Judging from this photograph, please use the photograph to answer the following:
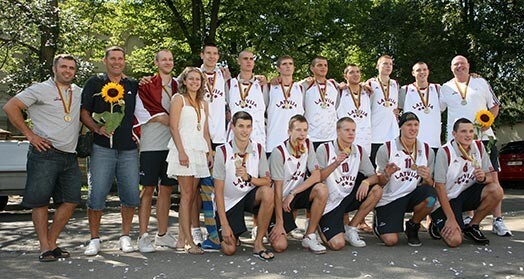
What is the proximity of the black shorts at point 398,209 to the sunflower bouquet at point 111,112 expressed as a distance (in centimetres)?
347

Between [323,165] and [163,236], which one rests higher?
[323,165]

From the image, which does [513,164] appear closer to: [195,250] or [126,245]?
[195,250]

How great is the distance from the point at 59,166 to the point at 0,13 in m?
9.28

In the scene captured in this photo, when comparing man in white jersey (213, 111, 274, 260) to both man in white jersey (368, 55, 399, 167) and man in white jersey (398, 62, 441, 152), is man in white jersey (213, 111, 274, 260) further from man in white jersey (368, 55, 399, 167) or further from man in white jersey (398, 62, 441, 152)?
man in white jersey (398, 62, 441, 152)

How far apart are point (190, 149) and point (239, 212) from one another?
958mm

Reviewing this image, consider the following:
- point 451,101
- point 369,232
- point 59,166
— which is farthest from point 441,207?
point 59,166

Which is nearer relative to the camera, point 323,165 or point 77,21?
point 323,165

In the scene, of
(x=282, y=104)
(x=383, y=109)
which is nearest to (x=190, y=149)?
Result: (x=282, y=104)

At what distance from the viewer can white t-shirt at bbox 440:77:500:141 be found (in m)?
7.87

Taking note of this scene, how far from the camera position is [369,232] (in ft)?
26.3

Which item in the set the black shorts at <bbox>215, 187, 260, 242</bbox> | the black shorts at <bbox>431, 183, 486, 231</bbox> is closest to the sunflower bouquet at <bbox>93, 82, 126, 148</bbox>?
the black shorts at <bbox>215, 187, 260, 242</bbox>

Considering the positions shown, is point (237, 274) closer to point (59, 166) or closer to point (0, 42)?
point (59, 166)

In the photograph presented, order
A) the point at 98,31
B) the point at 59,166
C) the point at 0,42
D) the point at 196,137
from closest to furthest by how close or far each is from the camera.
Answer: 1. the point at 59,166
2. the point at 196,137
3. the point at 0,42
4. the point at 98,31

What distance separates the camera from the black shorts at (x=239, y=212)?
253 inches
